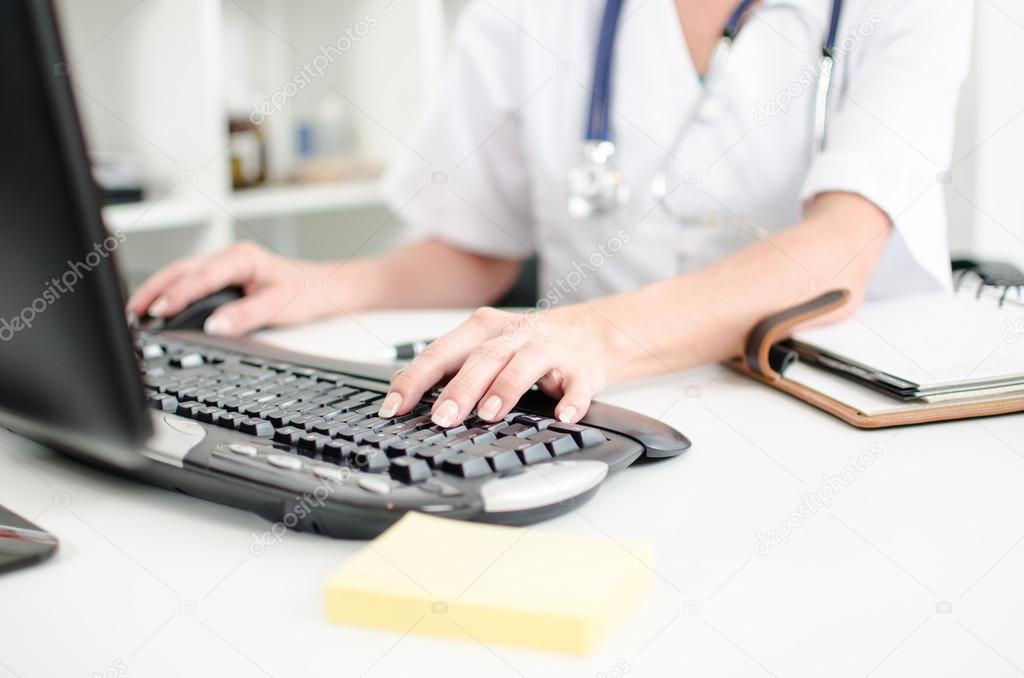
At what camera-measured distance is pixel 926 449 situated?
1.86 feet

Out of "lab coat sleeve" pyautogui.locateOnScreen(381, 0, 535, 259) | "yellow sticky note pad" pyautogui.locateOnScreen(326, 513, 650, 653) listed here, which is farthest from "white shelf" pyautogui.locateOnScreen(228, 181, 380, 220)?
"yellow sticky note pad" pyautogui.locateOnScreen(326, 513, 650, 653)

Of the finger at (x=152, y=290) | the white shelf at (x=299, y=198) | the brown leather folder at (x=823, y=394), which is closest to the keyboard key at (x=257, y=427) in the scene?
the brown leather folder at (x=823, y=394)

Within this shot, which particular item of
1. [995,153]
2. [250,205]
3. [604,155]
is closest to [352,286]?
[604,155]

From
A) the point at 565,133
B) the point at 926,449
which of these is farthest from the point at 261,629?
the point at 565,133

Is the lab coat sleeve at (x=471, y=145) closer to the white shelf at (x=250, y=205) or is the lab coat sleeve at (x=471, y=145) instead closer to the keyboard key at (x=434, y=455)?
the white shelf at (x=250, y=205)

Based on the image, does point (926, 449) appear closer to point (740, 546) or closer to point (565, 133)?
point (740, 546)

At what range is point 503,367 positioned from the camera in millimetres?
588

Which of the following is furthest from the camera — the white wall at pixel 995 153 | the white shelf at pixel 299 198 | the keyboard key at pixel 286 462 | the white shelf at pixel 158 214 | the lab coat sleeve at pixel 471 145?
the white shelf at pixel 299 198

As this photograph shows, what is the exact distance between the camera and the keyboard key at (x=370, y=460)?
1.50ft

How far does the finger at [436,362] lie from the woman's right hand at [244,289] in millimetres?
370

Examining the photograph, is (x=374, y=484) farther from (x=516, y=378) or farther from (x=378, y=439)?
(x=516, y=378)

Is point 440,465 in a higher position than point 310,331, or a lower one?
higher

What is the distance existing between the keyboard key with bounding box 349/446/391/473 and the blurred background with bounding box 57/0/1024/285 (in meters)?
0.69

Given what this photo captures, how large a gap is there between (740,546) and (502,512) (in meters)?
0.11
